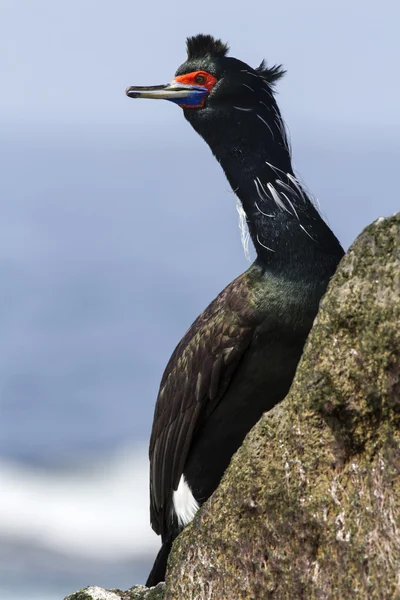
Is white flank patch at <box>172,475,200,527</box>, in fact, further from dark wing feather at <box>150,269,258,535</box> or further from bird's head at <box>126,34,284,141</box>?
bird's head at <box>126,34,284,141</box>

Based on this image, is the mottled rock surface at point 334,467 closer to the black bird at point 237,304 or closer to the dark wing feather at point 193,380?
the black bird at point 237,304

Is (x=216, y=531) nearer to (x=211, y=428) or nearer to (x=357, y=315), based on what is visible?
(x=357, y=315)

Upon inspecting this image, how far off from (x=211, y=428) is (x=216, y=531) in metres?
1.97

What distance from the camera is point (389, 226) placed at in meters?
3.79

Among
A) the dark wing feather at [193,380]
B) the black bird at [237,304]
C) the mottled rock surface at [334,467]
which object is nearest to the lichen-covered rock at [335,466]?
the mottled rock surface at [334,467]

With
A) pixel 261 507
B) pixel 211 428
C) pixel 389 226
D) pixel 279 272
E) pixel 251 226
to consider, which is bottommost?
pixel 261 507

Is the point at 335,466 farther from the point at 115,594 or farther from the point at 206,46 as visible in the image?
the point at 206,46

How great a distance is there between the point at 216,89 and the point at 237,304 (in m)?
1.56

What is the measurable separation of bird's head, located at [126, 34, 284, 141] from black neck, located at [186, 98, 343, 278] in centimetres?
5

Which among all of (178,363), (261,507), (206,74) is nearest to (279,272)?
(178,363)

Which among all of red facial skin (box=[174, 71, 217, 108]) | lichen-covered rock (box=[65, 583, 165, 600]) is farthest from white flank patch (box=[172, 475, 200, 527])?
red facial skin (box=[174, 71, 217, 108])

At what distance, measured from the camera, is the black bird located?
5.93 meters

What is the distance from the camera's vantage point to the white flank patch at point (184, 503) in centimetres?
641

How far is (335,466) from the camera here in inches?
155
